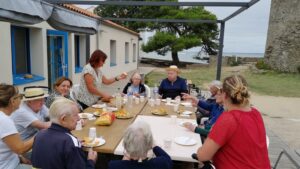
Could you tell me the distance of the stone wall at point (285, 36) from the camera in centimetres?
1780

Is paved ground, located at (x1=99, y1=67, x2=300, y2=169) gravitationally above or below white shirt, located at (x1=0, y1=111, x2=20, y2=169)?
below

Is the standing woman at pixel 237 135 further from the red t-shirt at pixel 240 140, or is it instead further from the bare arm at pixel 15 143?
the bare arm at pixel 15 143

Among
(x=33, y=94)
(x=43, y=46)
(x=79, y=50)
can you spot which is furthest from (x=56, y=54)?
(x=33, y=94)

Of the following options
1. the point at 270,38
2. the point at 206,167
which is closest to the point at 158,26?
the point at 270,38

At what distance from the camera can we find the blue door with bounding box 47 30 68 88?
288 inches

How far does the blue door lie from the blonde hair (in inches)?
242

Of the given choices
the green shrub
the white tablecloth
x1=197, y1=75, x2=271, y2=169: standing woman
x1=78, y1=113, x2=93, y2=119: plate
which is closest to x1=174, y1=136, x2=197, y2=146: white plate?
the white tablecloth

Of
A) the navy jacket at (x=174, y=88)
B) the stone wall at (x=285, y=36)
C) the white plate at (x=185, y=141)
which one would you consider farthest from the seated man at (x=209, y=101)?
the stone wall at (x=285, y=36)

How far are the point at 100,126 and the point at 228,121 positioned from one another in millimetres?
1551

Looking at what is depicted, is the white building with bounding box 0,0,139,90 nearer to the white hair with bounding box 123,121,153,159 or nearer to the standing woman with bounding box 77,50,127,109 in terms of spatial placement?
the standing woman with bounding box 77,50,127,109

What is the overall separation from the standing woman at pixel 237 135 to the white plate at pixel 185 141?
0.52m

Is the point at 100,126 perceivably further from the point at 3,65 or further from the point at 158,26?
the point at 158,26

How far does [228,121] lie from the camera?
72.3 inches

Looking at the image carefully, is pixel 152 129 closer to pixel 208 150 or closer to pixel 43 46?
pixel 208 150
